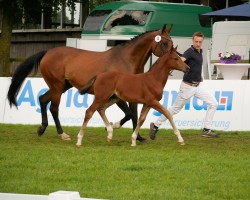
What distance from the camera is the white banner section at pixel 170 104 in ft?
57.5

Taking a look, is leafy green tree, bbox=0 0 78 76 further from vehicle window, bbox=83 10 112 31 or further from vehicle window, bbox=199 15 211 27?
vehicle window, bbox=199 15 211 27

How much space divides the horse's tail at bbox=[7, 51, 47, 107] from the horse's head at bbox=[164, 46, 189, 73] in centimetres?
287

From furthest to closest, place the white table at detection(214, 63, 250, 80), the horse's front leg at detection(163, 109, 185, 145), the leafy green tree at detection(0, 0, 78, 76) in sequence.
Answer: the leafy green tree at detection(0, 0, 78, 76) < the white table at detection(214, 63, 250, 80) < the horse's front leg at detection(163, 109, 185, 145)

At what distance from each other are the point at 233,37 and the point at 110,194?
16752 mm

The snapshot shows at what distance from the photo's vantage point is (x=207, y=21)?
29781 mm

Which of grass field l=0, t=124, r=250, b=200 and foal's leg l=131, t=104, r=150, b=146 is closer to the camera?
grass field l=0, t=124, r=250, b=200

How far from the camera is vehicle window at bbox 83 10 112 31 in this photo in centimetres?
2841

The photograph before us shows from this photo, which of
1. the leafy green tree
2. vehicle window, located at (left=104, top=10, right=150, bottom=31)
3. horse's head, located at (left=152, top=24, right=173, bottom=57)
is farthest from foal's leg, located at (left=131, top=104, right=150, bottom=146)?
the leafy green tree

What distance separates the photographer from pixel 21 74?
16.1 metres

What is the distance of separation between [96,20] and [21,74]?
12698mm

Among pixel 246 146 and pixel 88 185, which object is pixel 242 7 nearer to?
pixel 246 146

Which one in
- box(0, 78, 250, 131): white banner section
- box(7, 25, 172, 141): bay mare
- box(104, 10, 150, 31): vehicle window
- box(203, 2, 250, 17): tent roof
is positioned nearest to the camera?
box(7, 25, 172, 141): bay mare

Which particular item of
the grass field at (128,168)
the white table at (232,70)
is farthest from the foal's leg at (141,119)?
the white table at (232,70)

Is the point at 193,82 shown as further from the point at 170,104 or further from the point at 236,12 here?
the point at 236,12
